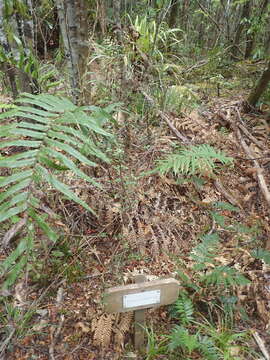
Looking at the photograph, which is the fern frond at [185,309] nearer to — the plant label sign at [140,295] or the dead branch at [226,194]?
the plant label sign at [140,295]

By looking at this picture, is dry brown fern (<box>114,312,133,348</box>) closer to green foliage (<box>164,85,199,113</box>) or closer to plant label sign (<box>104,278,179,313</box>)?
plant label sign (<box>104,278,179,313</box>)

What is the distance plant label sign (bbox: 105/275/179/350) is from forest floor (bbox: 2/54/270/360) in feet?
0.49

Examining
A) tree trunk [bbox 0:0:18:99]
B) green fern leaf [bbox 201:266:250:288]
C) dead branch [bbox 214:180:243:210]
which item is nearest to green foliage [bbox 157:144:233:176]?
dead branch [bbox 214:180:243:210]

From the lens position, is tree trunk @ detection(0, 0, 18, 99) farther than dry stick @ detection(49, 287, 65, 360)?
Yes

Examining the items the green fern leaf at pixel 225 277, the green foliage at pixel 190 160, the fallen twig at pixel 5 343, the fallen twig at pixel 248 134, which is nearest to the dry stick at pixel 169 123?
the green foliage at pixel 190 160

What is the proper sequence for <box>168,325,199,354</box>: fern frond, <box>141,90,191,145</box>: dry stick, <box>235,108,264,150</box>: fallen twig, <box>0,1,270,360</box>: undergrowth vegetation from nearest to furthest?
<box>0,1,270,360</box>: undergrowth vegetation
<box>168,325,199,354</box>: fern frond
<box>141,90,191,145</box>: dry stick
<box>235,108,264,150</box>: fallen twig

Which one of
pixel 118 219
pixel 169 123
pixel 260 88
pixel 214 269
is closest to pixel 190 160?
pixel 118 219

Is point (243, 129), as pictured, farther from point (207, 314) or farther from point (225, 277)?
point (207, 314)

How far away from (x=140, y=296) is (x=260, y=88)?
3.00 meters

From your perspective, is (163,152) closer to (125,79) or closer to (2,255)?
(125,79)

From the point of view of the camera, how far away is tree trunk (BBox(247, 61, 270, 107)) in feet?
11.1

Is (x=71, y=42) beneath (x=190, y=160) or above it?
above

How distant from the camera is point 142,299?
5.08 feet

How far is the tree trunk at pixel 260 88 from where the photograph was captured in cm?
338
